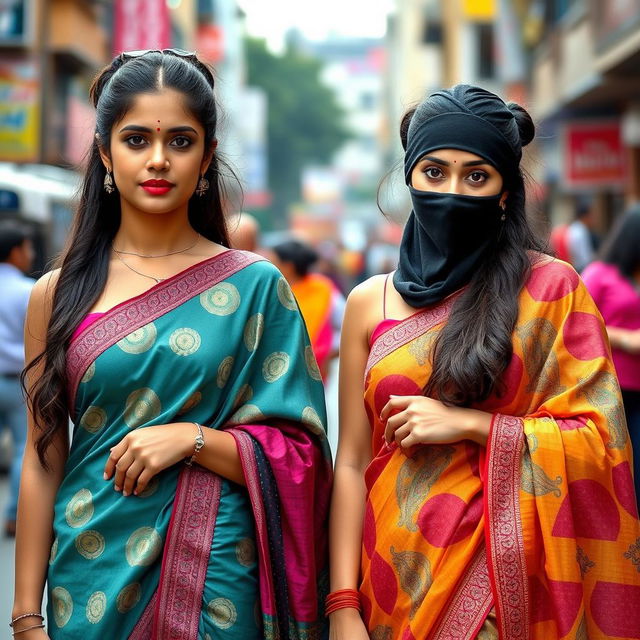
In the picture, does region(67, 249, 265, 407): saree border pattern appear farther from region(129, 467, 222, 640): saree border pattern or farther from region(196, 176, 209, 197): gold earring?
region(129, 467, 222, 640): saree border pattern

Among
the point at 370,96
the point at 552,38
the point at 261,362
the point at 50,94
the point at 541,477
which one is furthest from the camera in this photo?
the point at 370,96

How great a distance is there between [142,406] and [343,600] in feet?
2.08

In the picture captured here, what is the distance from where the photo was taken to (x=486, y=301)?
2787 mm

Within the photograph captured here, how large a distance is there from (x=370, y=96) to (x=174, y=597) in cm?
12837

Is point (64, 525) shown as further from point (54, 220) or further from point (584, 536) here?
point (54, 220)

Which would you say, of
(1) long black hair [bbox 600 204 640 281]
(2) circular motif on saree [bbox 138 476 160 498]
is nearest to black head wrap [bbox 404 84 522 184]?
(2) circular motif on saree [bbox 138 476 160 498]

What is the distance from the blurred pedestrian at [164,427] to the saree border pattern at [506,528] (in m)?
0.44

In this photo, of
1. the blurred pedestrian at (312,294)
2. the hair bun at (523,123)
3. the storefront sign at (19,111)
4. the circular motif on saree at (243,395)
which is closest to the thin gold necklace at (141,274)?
the circular motif on saree at (243,395)

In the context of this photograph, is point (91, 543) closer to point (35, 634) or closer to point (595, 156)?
point (35, 634)

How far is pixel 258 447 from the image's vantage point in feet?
9.23

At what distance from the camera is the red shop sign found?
15.2m

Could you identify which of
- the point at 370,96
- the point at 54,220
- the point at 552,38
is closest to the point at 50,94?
the point at 54,220

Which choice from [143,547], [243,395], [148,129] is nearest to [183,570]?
[143,547]

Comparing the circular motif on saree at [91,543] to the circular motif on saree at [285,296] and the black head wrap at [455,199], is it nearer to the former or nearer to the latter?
the circular motif on saree at [285,296]
